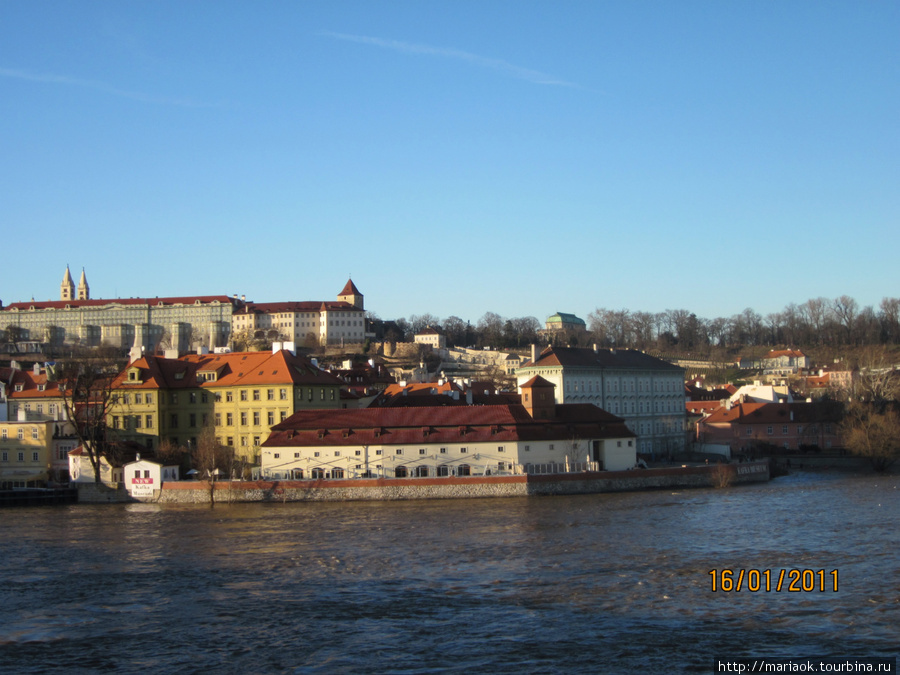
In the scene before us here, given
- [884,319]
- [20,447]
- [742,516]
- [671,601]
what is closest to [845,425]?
[742,516]

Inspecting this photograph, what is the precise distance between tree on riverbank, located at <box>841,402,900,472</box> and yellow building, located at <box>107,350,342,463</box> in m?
29.6

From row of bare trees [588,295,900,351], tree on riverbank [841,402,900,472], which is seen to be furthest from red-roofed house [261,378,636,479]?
row of bare trees [588,295,900,351]

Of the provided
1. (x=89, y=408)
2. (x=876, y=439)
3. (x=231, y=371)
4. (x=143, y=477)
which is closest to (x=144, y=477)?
(x=143, y=477)

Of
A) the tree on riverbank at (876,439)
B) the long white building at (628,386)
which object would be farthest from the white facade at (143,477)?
the tree on riverbank at (876,439)

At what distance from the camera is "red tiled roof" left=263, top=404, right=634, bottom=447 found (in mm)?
47938

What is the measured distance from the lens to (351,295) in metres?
178

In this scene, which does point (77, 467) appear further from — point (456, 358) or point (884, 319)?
point (884, 319)

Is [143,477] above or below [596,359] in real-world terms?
below

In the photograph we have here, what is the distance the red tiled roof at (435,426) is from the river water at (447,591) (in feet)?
25.8

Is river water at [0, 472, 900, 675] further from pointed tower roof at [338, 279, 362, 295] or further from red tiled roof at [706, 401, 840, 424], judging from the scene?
pointed tower roof at [338, 279, 362, 295]

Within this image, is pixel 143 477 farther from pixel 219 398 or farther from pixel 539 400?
pixel 539 400

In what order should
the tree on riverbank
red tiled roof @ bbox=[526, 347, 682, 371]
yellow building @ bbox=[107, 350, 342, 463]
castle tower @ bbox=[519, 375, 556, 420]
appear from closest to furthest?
castle tower @ bbox=[519, 375, 556, 420], yellow building @ bbox=[107, 350, 342, 463], the tree on riverbank, red tiled roof @ bbox=[526, 347, 682, 371]

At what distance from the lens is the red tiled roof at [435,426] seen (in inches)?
1887

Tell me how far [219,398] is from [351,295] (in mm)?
123140
